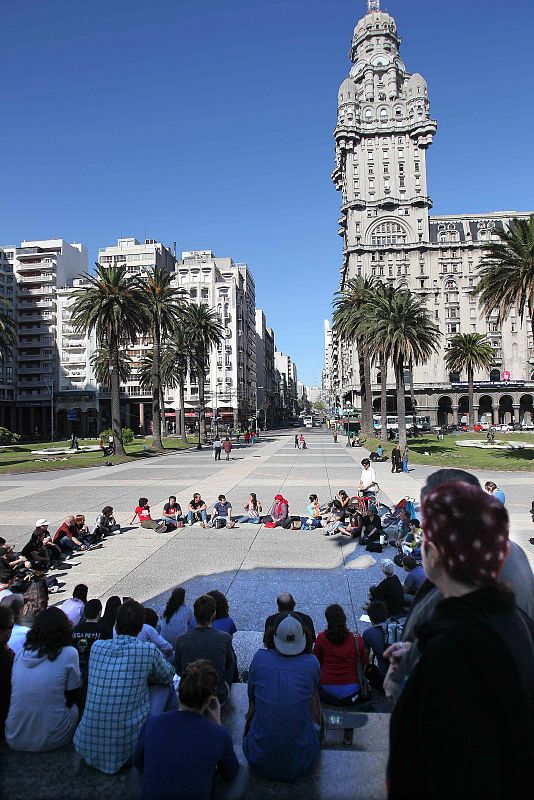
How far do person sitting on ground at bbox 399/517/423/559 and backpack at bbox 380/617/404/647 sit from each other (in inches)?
179

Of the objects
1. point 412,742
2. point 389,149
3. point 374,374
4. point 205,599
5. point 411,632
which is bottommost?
point 205,599

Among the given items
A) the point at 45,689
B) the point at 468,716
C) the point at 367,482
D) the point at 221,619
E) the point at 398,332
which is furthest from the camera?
the point at 398,332

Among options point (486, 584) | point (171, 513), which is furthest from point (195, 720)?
point (171, 513)

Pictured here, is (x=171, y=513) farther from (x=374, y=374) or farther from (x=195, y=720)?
(x=374, y=374)

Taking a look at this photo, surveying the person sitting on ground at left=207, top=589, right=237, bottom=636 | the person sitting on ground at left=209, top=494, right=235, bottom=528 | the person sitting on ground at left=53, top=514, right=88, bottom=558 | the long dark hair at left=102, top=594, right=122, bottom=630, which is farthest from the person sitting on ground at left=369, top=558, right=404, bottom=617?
the person sitting on ground at left=209, top=494, right=235, bottom=528

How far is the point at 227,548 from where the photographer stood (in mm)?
11828

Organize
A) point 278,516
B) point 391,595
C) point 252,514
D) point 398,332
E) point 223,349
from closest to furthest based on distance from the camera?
point 391,595, point 278,516, point 252,514, point 398,332, point 223,349

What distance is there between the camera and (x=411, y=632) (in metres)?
1.96

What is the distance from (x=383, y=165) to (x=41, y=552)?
96104mm

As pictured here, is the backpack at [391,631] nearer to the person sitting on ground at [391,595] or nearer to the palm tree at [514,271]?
the person sitting on ground at [391,595]

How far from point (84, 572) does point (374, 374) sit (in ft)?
267

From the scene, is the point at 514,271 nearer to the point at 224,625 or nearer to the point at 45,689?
the point at 224,625

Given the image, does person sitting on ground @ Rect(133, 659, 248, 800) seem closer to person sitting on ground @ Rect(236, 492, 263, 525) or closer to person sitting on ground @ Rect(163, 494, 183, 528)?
person sitting on ground @ Rect(163, 494, 183, 528)

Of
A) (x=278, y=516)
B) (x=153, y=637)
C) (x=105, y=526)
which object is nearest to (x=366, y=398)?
(x=278, y=516)
